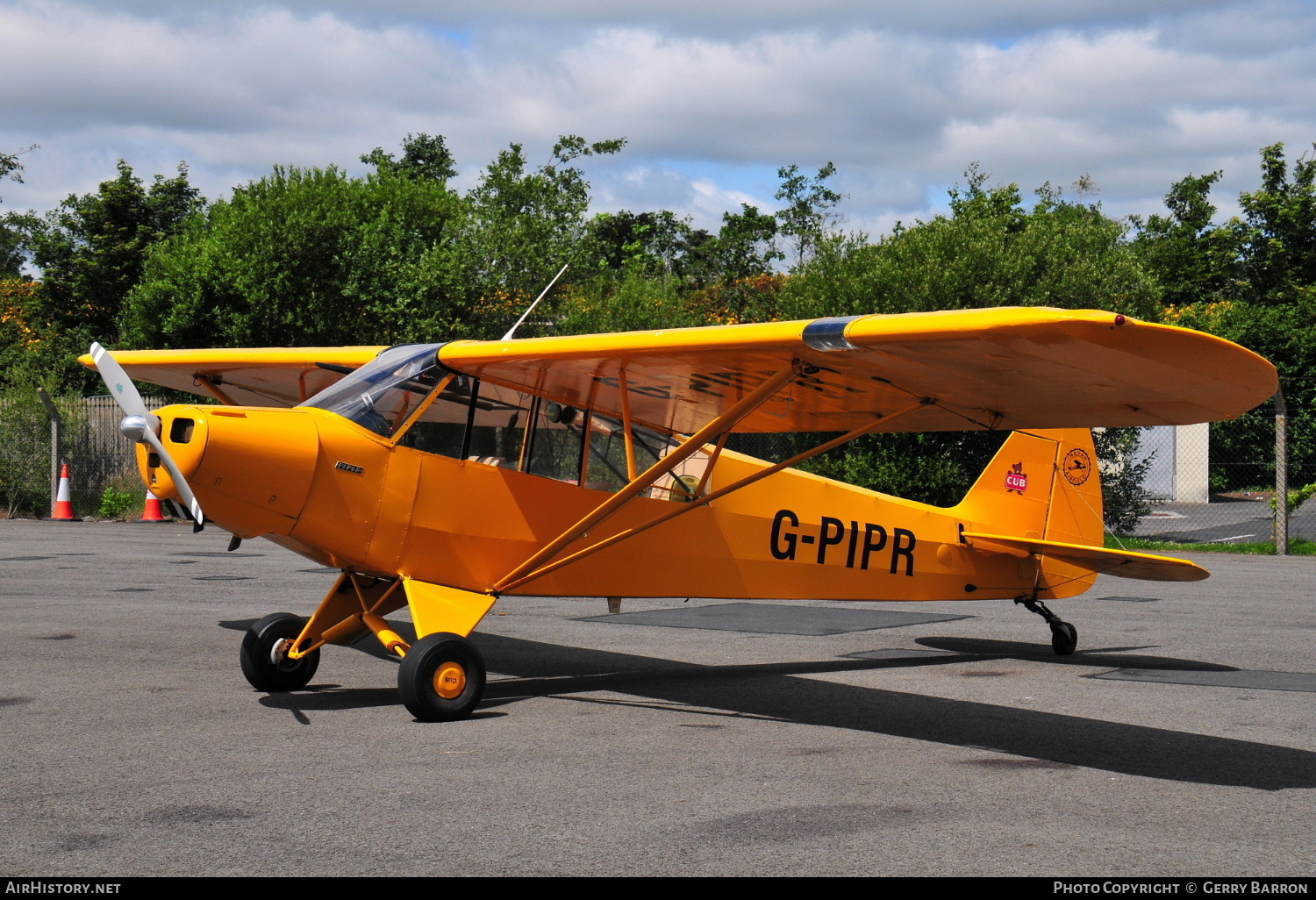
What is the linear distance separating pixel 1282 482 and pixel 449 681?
16.1 m

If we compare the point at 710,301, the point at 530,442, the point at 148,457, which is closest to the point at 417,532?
the point at 530,442

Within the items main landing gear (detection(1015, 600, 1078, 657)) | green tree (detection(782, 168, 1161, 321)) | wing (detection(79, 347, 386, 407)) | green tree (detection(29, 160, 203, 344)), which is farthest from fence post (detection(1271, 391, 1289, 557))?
green tree (detection(29, 160, 203, 344))

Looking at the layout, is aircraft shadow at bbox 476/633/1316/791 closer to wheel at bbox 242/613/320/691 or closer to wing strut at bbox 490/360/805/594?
wing strut at bbox 490/360/805/594

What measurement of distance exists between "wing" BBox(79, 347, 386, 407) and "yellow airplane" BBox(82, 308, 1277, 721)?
2.2 inches

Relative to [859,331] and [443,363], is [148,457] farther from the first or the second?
[859,331]

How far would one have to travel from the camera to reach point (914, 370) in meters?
6.46

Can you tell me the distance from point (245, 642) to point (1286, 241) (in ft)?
145

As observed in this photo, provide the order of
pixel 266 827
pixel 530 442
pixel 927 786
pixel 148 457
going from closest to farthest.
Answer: pixel 266 827 < pixel 927 786 < pixel 148 457 < pixel 530 442

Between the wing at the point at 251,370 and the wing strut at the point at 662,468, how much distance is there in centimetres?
261

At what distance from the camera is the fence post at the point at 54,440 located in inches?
925

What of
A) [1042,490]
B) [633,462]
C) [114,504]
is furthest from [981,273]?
[114,504]

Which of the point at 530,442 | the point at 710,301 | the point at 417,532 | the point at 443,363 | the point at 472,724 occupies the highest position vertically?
the point at 710,301

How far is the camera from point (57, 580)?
13383 millimetres

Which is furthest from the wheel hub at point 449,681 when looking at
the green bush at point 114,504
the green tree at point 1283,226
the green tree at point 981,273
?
the green tree at point 1283,226
